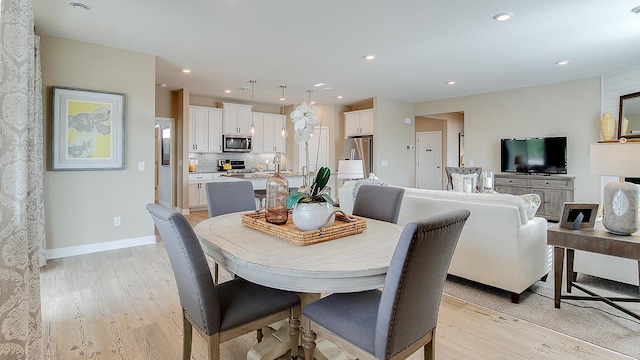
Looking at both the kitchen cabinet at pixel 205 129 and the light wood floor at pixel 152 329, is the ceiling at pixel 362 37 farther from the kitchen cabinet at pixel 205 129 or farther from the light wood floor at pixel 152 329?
the light wood floor at pixel 152 329

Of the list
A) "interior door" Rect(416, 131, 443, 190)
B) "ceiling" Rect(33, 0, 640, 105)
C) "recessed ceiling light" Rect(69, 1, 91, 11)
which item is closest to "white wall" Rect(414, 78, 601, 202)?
"ceiling" Rect(33, 0, 640, 105)

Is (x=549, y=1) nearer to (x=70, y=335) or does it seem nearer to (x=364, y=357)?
(x=364, y=357)

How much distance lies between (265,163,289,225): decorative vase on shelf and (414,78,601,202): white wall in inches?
232

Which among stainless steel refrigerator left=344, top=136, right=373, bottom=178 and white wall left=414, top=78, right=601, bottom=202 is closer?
white wall left=414, top=78, right=601, bottom=202

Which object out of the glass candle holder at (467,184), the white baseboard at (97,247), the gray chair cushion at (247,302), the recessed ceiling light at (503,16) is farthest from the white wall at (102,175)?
the glass candle holder at (467,184)

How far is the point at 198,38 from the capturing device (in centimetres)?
376

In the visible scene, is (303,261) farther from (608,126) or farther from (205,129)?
(205,129)

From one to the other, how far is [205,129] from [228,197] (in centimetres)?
491

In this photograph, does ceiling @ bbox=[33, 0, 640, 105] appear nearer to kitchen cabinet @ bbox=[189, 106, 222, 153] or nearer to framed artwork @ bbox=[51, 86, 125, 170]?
framed artwork @ bbox=[51, 86, 125, 170]

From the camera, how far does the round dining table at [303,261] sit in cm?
129

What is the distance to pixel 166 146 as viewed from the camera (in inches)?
296

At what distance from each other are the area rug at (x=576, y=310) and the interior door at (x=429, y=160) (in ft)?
18.9

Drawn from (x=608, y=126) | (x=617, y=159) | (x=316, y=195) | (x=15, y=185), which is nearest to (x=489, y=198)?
(x=617, y=159)

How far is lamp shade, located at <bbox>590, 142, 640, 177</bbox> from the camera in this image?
6.63ft
